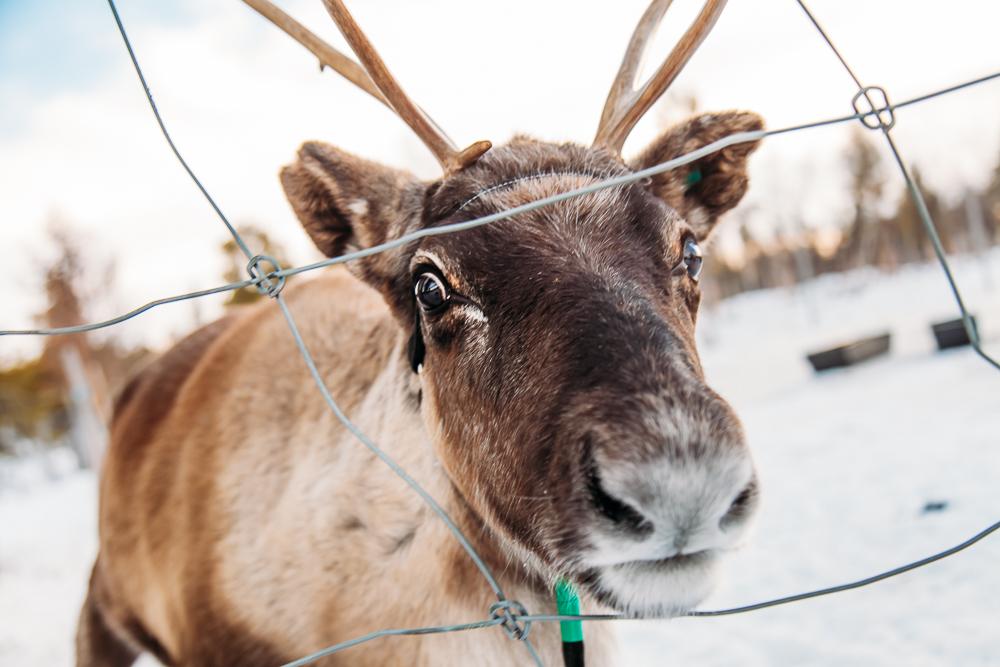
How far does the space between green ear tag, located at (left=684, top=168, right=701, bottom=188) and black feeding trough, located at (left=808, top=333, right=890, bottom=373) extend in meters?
13.0

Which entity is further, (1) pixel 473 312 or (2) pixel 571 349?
(1) pixel 473 312

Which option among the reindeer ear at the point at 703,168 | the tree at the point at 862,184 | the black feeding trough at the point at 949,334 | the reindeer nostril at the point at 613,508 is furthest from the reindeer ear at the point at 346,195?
the tree at the point at 862,184

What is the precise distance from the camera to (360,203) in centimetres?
245

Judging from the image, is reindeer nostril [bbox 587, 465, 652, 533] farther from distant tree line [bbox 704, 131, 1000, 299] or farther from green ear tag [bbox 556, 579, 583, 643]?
distant tree line [bbox 704, 131, 1000, 299]

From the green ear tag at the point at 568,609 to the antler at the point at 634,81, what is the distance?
164cm

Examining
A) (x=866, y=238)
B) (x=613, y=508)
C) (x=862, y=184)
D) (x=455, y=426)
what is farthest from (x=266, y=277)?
(x=866, y=238)

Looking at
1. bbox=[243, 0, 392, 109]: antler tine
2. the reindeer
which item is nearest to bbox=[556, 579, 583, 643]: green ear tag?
the reindeer

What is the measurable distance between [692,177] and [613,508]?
1.71 meters

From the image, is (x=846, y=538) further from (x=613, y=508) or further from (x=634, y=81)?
(x=613, y=508)

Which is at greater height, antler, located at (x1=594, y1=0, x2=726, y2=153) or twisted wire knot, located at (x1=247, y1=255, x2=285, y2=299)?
antler, located at (x1=594, y1=0, x2=726, y2=153)

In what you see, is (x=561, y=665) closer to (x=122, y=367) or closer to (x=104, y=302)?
(x=104, y=302)

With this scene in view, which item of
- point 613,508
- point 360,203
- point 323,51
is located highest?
point 323,51

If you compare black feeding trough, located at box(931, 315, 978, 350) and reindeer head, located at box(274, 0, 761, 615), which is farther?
black feeding trough, located at box(931, 315, 978, 350)

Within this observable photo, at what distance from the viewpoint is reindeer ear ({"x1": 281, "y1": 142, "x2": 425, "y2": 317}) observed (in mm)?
2381
